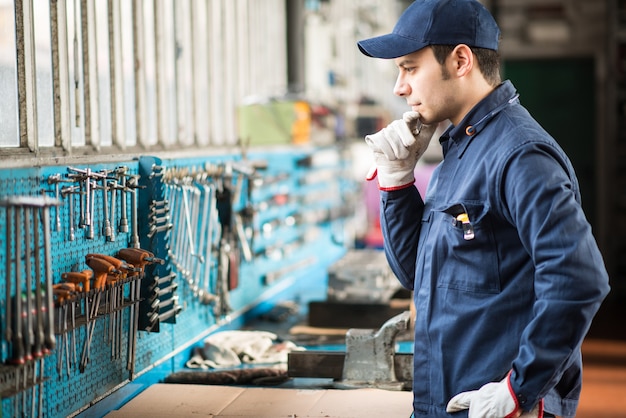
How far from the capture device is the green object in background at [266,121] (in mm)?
4816

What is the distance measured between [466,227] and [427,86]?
353 mm

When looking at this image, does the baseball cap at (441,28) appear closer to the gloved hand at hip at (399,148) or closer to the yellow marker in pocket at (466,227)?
the gloved hand at hip at (399,148)

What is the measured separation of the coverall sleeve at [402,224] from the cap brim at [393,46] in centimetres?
38

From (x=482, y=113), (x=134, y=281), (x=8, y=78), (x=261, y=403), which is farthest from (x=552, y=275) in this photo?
(x=8, y=78)

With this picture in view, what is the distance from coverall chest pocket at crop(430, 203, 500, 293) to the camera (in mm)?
1883

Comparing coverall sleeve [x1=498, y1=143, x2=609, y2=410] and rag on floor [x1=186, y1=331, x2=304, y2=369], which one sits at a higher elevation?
coverall sleeve [x1=498, y1=143, x2=609, y2=410]

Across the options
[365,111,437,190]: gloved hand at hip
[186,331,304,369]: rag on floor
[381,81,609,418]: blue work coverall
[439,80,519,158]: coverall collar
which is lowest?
[186,331,304,369]: rag on floor

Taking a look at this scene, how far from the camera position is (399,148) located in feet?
7.30

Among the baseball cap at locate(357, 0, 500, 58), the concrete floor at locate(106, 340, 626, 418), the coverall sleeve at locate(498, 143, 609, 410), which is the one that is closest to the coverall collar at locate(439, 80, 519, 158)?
the baseball cap at locate(357, 0, 500, 58)

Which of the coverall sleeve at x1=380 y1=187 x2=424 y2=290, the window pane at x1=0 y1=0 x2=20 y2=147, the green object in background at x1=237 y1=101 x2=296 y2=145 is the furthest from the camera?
the green object in background at x1=237 y1=101 x2=296 y2=145

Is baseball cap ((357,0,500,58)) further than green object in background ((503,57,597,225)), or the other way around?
green object in background ((503,57,597,225))

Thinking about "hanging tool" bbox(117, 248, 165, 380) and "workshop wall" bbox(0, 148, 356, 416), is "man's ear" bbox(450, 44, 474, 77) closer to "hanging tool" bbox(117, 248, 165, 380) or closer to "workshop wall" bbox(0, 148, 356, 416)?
"workshop wall" bbox(0, 148, 356, 416)

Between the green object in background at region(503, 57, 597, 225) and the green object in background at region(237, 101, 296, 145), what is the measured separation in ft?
17.0

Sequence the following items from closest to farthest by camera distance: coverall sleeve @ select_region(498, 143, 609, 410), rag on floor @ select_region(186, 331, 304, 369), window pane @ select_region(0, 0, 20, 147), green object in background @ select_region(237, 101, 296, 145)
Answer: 1. coverall sleeve @ select_region(498, 143, 609, 410)
2. window pane @ select_region(0, 0, 20, 147)
3. rag on floor @ select_region(186, 331, 304, 369)
4. green object in background @ select_region(237, 101, 296, 145)
